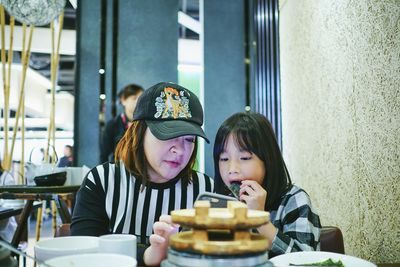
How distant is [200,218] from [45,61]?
894 centimetres

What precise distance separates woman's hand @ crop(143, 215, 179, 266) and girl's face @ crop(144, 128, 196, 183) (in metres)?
0.48

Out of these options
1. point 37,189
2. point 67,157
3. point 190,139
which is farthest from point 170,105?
point 67,157

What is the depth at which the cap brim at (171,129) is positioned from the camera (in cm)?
135

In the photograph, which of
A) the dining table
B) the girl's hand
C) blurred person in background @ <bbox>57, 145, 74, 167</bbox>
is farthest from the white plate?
blurred person in background @ <bbox>57, 145, 74, 167</bbox>

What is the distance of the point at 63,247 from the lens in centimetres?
92

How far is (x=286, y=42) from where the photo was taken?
13.0 feet

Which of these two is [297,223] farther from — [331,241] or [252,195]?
[331,241]

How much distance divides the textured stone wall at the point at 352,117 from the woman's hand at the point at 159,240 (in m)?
1.18

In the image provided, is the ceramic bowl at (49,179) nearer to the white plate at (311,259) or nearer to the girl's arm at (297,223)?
the girl's arm at (297,223)

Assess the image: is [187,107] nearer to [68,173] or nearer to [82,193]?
[82,193]

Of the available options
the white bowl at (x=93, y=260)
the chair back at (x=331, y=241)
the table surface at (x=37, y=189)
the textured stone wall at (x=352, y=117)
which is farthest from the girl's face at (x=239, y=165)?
the table surface at (x=37, y=189)

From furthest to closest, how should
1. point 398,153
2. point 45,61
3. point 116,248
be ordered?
point 45,61, point 398,153, point 116,248

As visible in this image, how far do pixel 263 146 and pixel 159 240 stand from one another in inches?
32.3

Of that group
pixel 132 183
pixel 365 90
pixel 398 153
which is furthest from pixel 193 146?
pixel 365 90
